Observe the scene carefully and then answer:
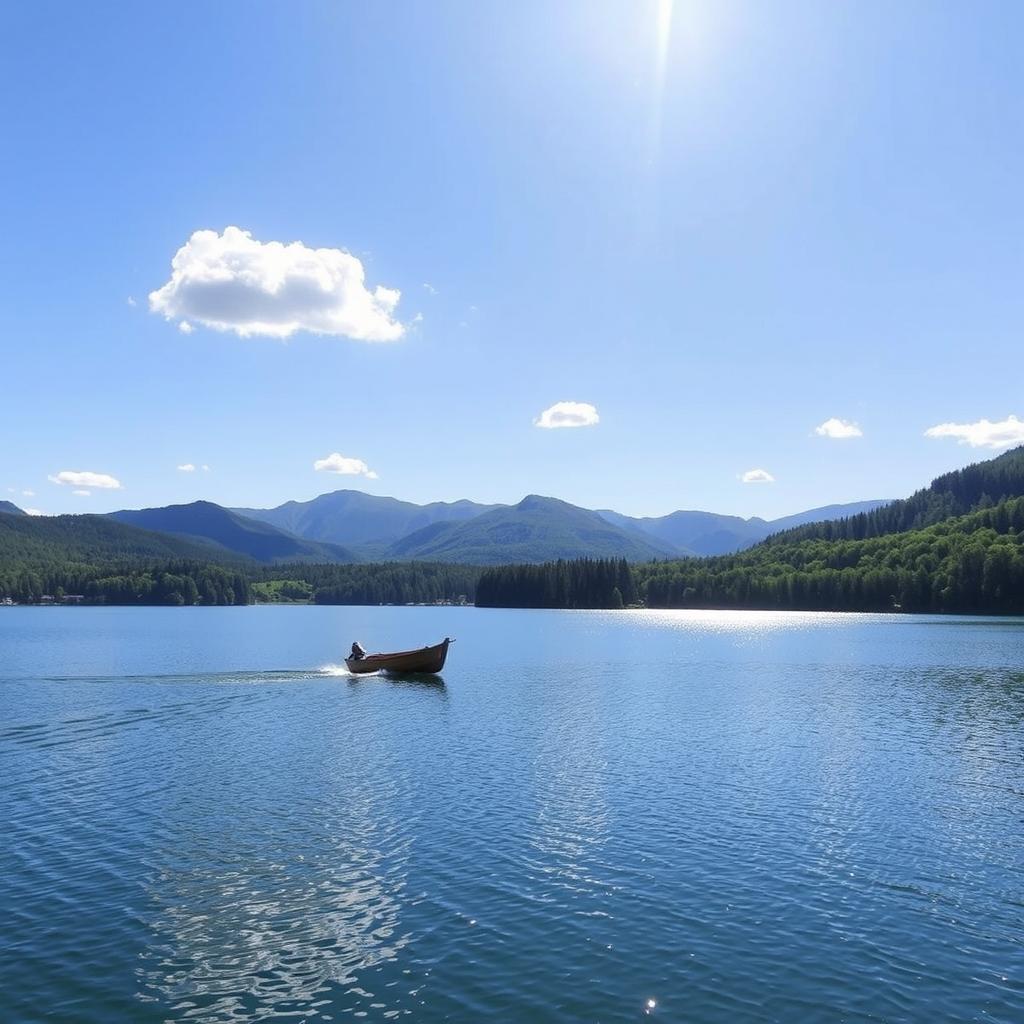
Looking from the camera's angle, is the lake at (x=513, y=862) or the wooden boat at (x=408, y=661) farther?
the wooden boat at (x=408, y=661)

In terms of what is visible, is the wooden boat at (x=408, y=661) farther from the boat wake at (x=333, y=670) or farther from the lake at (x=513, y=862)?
the lake at (x=513, y=862)

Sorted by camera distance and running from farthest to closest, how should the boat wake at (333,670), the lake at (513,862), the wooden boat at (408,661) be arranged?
the boat wake at (333,670), the wooden boat at (408,661), the lake at (513,862)

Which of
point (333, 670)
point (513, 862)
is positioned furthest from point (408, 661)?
point (513, 862)

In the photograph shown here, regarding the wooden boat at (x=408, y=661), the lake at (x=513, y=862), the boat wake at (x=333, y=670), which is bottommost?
the boat wake at (x=333, y=670)

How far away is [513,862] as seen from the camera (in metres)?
27.8

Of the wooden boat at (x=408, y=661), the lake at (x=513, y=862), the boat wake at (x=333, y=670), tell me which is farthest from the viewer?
the boat wake at (x=333, y=670)

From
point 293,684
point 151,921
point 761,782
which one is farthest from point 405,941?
point 293,684

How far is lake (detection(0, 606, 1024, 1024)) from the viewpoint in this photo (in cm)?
1911

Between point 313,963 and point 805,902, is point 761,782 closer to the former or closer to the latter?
point 805,902

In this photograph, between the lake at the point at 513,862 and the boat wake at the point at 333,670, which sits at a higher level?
the lake at the point at 513,862

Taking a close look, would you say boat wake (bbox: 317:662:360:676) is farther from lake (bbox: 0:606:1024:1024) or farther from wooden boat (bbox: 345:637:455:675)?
lake (bbox: 0:606:1024:1024)

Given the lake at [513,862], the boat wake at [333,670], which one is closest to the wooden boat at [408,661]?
the boat wake at [333,670]

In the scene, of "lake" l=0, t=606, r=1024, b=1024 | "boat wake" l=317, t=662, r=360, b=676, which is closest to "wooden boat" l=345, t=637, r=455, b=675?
"boat wake" l=317, t=662, r=360, b=676

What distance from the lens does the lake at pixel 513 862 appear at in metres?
19.1
